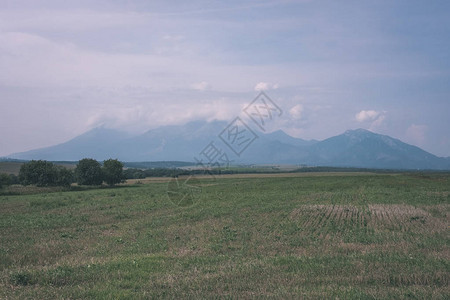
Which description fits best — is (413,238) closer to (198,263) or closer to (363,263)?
(363,263)

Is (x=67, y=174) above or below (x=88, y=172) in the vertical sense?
below

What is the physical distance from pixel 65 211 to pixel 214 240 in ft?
58.9

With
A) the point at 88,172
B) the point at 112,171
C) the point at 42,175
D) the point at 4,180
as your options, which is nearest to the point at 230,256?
the point at 4,180

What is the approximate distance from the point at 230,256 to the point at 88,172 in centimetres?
6530

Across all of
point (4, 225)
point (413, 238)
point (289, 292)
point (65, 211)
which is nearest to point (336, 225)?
point (413, 238)

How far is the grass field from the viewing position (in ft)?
31.8

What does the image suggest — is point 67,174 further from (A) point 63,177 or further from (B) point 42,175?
(B) point 42,175

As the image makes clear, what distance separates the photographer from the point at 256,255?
554 inches

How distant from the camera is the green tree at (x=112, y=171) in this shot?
75.5 m

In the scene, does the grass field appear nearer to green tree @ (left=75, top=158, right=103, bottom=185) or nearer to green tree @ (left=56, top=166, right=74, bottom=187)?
green tree @ (left=56, top=166, right=74, bottom=187)

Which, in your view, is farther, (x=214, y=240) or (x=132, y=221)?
(x=132, y=221)

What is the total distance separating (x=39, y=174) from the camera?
2734 inches

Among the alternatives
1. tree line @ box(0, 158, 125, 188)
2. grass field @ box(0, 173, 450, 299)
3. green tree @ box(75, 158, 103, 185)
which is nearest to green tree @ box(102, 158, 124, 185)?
tree line @ box(0, 158, 125, 188)

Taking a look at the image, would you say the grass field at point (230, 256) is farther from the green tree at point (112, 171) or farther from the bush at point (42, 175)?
the green tree at point (112, 171)
